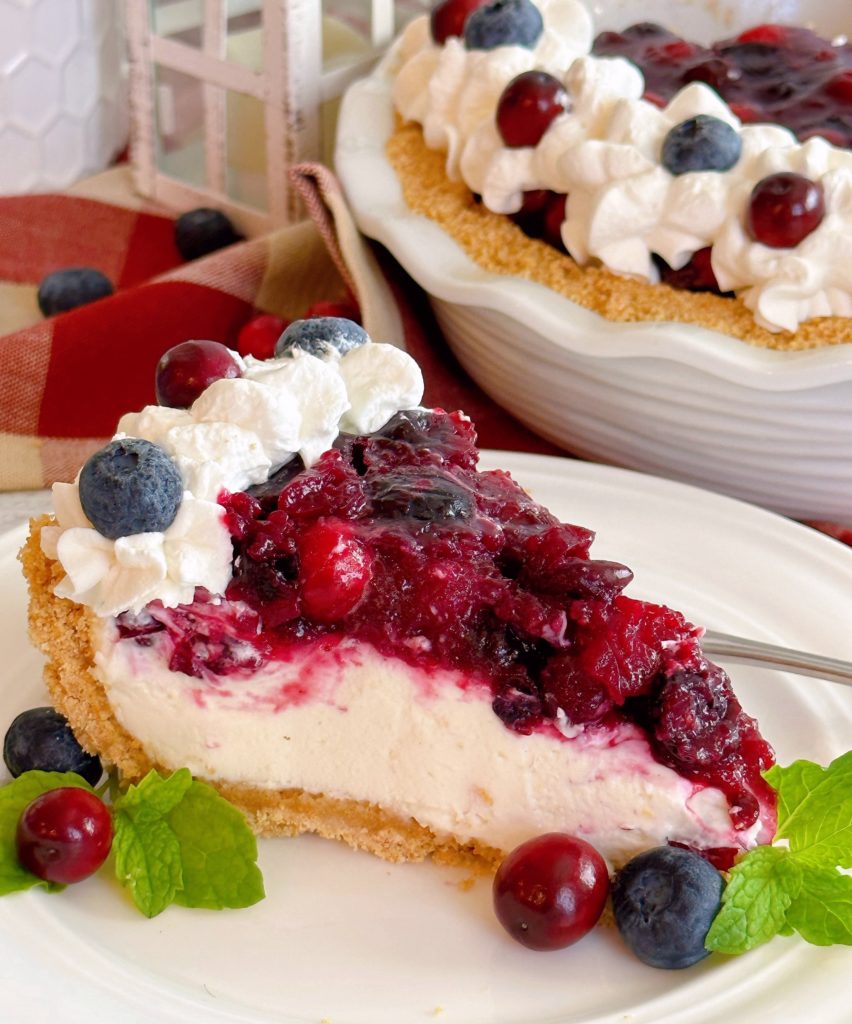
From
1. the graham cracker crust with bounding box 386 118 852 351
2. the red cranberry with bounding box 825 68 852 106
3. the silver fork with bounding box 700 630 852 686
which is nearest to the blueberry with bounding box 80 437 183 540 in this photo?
the silver fork with bounding box 700 630 852 686

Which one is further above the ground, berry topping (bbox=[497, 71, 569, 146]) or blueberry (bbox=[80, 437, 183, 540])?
berry topping (bbox=[497, 71, 569, 146])

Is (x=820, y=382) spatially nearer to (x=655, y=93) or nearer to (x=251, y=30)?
(x=655, y=93)

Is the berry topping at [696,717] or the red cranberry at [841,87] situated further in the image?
the red cranberry at [841,87]

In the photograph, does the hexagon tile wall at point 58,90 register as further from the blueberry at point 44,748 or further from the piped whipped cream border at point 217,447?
the blueberry at point 44,748

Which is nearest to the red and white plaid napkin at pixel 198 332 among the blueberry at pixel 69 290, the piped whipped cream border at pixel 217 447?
the blueberry at pixel 69 290

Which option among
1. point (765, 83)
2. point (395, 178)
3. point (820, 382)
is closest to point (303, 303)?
point (395, 178)

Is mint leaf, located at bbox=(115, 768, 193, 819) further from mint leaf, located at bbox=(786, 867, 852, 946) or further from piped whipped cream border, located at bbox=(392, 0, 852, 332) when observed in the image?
→ piped whipped cream border, located at bbox=(392, 0, 852, 332)

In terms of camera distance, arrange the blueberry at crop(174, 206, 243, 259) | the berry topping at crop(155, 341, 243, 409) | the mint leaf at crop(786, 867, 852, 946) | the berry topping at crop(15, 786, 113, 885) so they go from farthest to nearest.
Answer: the blueberry at crop(174, 206, 243, 259) < the berry topping at crop(155, 341, 243, 409) < the berry topping at crop(15, 786, 113, 885) < the mint leaf at crop(786, 867, 852, 946)
